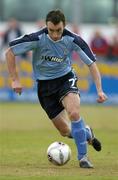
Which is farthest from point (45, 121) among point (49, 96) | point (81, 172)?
point (81, 172)

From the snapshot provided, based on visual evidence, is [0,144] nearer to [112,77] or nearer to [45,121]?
[45,121]

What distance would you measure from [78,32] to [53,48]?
17192 mm

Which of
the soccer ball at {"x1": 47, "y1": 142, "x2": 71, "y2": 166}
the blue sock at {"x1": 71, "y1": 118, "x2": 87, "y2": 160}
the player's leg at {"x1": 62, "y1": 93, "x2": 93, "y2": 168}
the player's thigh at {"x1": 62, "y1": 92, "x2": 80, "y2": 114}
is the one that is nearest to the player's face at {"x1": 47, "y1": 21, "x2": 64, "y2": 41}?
the player's thigh at {"x1": 62, "y1": 92, "x2": 80, "y2": 114}

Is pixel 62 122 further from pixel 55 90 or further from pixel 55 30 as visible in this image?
pixel 55 30

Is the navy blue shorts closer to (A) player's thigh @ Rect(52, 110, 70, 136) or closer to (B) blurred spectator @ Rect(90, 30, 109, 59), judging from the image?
(A) player's thigh @ Rect(52, 110, 70, 136)

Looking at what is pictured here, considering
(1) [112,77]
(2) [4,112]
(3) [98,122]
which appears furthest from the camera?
(1) [112,77]

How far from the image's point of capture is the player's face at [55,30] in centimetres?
1146

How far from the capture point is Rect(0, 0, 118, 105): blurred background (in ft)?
88.2

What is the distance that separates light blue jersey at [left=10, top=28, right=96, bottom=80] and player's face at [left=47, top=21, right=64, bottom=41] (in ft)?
0.55

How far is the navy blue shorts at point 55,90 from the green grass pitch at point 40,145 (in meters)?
0.86

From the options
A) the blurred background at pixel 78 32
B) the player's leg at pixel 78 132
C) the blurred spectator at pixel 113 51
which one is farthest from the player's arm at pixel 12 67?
the blurred spectator at pixel 113 51

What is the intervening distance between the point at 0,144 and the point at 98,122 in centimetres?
621

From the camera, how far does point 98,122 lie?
21062mm

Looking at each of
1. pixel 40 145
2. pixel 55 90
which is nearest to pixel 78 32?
pixel 40 145
